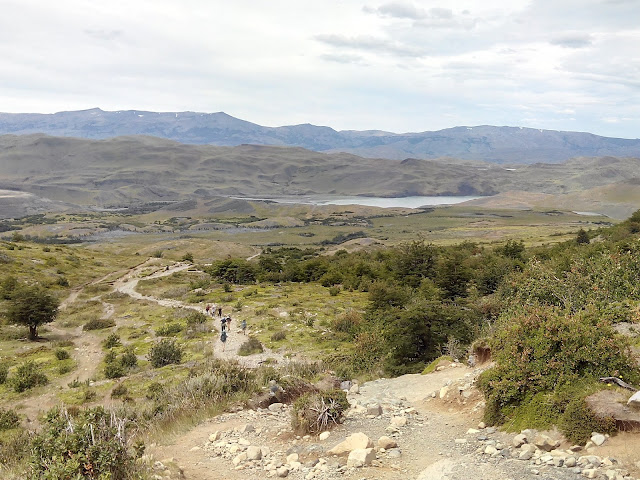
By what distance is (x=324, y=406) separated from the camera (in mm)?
10695

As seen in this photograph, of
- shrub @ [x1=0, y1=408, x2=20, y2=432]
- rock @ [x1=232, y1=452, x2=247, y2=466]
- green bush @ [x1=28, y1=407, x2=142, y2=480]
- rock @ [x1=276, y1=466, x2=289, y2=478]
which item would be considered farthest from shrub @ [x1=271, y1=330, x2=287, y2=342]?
green bush @ [x1=28, y1=407, x2=142, y2=480]

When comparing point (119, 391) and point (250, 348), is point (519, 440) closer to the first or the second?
point (119, 391)

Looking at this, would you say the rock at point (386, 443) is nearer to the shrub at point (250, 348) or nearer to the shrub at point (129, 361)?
the shrub at point (250, 348)

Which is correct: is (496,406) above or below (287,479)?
above

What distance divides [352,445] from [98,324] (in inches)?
1396

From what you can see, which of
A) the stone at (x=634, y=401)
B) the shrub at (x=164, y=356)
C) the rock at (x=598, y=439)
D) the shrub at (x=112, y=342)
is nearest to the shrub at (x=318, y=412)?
the rock at (x=598, y=439)

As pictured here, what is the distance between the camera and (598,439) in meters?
7.66

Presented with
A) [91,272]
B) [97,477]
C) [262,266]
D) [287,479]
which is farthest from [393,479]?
[91,272]

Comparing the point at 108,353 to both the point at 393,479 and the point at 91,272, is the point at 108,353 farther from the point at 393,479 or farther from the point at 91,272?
the point at 91,272

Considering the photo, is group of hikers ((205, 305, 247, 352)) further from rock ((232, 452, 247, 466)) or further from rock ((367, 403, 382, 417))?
rock ((232, 452, 247, 466))

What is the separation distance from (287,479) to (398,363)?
12708 millimetres

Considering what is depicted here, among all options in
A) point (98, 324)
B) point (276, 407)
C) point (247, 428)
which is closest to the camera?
point (247, 428)

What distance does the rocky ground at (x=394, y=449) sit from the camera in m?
7.46

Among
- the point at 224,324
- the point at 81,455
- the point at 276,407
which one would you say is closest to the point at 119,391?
the point at 224,324
